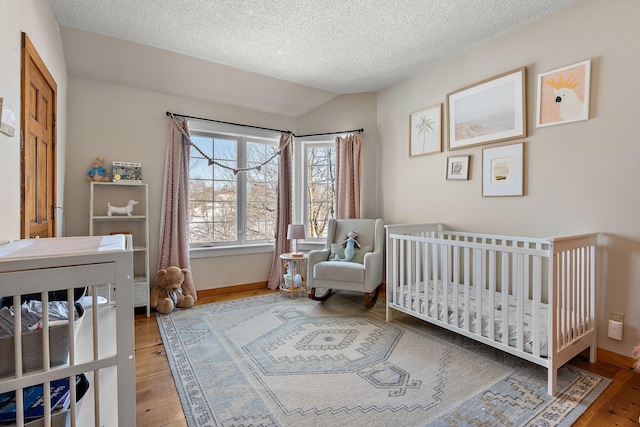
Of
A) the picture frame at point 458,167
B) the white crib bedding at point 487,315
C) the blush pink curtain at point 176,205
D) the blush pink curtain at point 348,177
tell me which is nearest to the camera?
the white crib bedding at point 487,315

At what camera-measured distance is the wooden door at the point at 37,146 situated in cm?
151

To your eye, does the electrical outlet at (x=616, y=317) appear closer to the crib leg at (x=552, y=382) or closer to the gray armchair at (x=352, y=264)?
the crib leg at (x=552, y=382)

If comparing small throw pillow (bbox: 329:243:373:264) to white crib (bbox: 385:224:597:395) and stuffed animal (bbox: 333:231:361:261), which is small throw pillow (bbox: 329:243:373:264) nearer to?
stuffed animal (bbox: 333:231:361:261)

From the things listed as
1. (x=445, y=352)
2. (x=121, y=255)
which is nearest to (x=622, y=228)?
(x=445, y=352)

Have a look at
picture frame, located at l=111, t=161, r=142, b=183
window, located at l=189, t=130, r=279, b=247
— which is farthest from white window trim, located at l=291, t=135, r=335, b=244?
picture frame, located at l=111, t=161, r=142, b=183

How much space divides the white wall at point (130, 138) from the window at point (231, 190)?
27 centimetres

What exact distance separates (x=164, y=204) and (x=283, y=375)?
88.2 inches

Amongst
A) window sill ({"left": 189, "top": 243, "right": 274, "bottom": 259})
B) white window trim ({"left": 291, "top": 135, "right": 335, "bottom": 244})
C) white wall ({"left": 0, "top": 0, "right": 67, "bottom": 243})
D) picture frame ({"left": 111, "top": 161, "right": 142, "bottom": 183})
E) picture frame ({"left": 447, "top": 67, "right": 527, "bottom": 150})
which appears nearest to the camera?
white wall ({"left": 0, "top": 0, "right": 67, "bottom": 243})

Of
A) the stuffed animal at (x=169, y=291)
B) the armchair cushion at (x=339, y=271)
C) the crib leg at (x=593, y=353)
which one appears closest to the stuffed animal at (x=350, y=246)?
the armchair cushion at (x=339, y=271)

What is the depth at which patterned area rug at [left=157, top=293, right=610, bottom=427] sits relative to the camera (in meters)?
1.51

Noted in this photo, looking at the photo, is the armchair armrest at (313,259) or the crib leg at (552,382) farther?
the armchair armrest at (313,259)

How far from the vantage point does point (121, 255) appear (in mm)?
896

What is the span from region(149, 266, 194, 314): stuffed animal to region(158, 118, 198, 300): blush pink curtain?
0.16 metres

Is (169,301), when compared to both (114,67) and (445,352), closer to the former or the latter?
(114,67)
